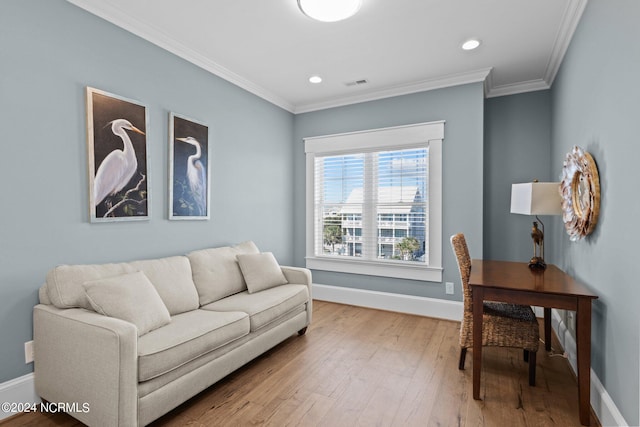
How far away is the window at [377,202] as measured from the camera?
3.87 meters

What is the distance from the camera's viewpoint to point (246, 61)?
3.35m

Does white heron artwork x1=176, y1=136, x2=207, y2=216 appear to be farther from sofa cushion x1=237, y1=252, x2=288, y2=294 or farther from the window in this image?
the window

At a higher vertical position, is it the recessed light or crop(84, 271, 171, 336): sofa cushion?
the recessed light

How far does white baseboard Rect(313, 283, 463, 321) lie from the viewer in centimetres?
376

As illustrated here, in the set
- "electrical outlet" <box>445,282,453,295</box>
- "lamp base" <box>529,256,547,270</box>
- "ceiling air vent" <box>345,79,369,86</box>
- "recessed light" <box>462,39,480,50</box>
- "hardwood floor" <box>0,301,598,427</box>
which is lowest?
"hardwood floor" <box>0,301,598,427</box>

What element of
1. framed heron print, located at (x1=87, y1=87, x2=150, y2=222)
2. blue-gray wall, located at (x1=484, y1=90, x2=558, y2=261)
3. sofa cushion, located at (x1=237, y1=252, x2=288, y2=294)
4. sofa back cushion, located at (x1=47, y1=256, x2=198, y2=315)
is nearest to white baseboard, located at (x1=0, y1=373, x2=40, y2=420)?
sofa back cushion, located at (x1=47, y1=256, x2=198, y2=315)

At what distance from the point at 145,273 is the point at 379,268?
8.83 ft

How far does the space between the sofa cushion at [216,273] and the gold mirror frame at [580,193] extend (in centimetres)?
276

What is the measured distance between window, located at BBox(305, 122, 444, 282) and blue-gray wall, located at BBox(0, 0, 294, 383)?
1.77 metres

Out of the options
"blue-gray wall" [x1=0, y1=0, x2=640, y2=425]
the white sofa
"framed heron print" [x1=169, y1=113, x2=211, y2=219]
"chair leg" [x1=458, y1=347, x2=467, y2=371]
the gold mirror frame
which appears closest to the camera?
the white sofa

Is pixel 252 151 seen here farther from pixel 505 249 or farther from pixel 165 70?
pixel 505 249

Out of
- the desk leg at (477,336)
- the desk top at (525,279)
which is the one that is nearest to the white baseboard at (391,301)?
the desk top at (525,279)

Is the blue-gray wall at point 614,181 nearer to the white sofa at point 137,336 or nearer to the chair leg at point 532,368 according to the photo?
the chair leg at point 532,368

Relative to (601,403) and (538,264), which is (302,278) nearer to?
(538,264)
